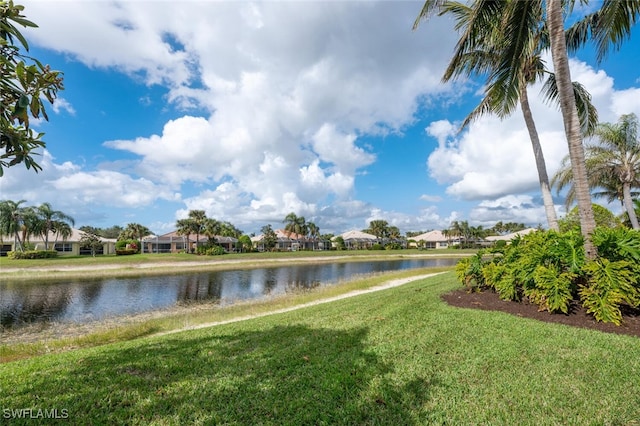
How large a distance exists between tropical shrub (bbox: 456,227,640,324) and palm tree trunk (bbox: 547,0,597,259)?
0.47 m

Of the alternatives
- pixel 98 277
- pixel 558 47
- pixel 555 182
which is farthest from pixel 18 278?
pixel 555 182

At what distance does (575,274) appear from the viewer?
21.6ft

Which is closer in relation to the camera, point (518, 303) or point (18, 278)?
point (518, 303)

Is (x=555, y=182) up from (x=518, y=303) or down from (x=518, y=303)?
up

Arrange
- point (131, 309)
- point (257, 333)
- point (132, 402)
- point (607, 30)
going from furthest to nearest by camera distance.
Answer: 1. point (131, 309)
2. point (607, 30)
3. point (257, 333)
4. point (132, 402)

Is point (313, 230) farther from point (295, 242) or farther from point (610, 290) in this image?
point (610, 290)

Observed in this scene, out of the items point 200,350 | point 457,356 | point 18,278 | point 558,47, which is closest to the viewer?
point 457,356

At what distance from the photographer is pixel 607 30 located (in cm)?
789

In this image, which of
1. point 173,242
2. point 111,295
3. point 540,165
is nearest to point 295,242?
point 173,242

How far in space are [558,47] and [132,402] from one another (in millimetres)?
10621

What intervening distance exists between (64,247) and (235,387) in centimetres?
6919

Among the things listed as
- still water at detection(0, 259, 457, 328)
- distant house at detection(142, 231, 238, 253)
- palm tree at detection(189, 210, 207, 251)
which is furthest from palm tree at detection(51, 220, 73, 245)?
still water at detection(0, 259, 457, 328)

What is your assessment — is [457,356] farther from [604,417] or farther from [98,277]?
[98,277]

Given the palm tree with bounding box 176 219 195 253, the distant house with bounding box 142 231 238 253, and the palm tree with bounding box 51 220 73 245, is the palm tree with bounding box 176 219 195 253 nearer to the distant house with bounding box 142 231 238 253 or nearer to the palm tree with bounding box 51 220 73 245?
the distant house with bounding box 142 231 238 253
